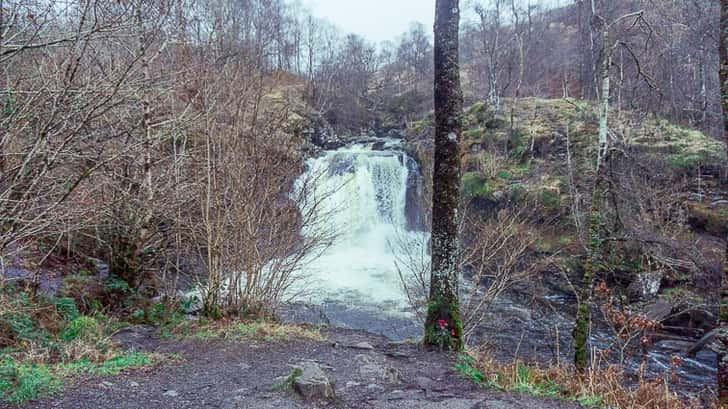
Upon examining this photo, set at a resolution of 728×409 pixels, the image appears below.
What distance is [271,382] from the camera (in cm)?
410

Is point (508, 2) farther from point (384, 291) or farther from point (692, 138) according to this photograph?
point (384, 291)

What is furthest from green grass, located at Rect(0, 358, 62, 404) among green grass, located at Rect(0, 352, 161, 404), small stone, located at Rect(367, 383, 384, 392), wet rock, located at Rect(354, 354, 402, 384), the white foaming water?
the white foaming water

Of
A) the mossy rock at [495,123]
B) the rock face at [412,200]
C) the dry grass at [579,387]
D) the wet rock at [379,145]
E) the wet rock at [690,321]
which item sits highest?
the mossy rock at [495,123]

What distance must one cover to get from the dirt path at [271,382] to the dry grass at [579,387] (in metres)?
0.28

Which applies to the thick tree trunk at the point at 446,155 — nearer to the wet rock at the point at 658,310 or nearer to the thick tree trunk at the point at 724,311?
the thick tree trunk at the point at 724,311

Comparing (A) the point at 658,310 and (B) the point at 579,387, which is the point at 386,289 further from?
(B) the point at 579,387

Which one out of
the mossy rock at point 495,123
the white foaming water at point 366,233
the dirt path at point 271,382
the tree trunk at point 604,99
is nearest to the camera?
the dirt path at point 271,382

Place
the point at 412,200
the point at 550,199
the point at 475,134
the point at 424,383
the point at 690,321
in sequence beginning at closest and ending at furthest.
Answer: the point at 424,383 → the point at 690,321 → the point at 550,199 → the point at 412,200 → the point at 475,134

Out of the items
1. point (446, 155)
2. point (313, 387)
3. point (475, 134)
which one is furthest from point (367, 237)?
point (313, 387)

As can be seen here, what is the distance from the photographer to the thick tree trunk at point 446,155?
509 centimetres

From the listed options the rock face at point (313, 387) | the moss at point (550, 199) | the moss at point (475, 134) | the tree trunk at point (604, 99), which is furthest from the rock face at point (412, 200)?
the rock face at point (313, 387)

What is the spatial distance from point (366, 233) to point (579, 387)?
13.4 meters

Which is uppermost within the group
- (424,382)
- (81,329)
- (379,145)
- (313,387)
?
(379,145)

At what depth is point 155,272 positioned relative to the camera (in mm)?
7789
